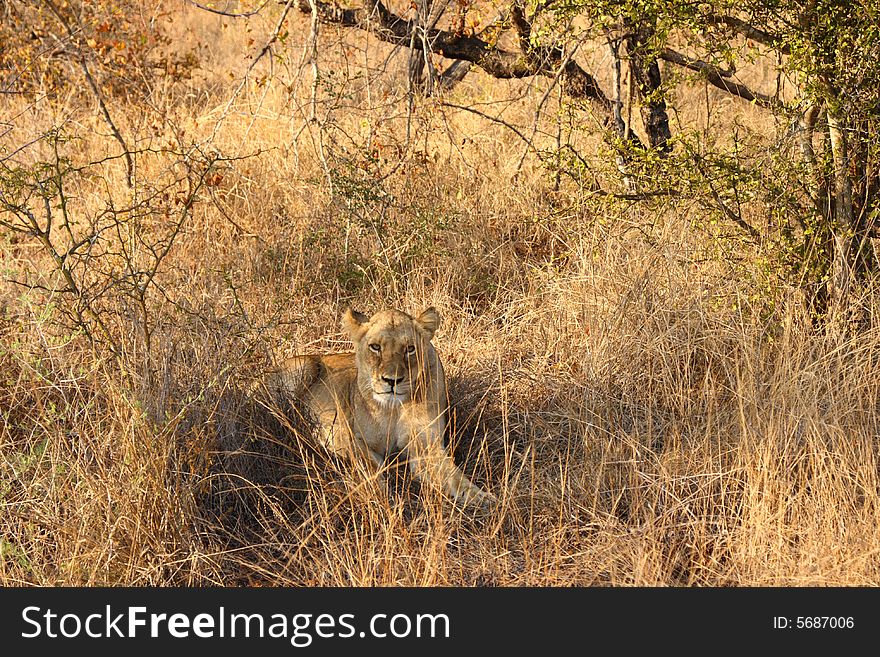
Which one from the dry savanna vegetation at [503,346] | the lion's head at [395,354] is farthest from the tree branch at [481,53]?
the lion's head at [395,354]

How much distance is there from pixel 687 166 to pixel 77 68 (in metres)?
6.57

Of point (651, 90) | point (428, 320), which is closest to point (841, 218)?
point (651, 90)

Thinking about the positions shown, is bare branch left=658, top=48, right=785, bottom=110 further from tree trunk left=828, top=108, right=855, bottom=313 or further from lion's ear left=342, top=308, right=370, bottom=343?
lion's ear left=342, top=308, right=370, bottom=343

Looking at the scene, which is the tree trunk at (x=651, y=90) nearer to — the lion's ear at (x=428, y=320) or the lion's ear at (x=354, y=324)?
the lion's ear at (x=428, y=320)

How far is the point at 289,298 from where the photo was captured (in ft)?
21.7

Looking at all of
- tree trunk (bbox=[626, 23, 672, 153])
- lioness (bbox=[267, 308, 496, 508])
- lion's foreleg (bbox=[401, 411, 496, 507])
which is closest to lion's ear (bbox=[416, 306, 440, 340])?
lioness (bbox=[267, 308, 496, 508])

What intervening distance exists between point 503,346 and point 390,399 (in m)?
1.34

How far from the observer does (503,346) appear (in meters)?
6.15

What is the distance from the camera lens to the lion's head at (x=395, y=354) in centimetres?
491

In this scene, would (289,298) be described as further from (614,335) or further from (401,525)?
(401,525)

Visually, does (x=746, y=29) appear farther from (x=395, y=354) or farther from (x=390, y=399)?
(x=390, y=399)

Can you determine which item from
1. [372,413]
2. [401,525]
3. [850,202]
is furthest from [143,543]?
[850,202]

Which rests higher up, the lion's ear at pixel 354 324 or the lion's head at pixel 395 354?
the lion's ear at pixel 354 324

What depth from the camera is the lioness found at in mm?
4883
